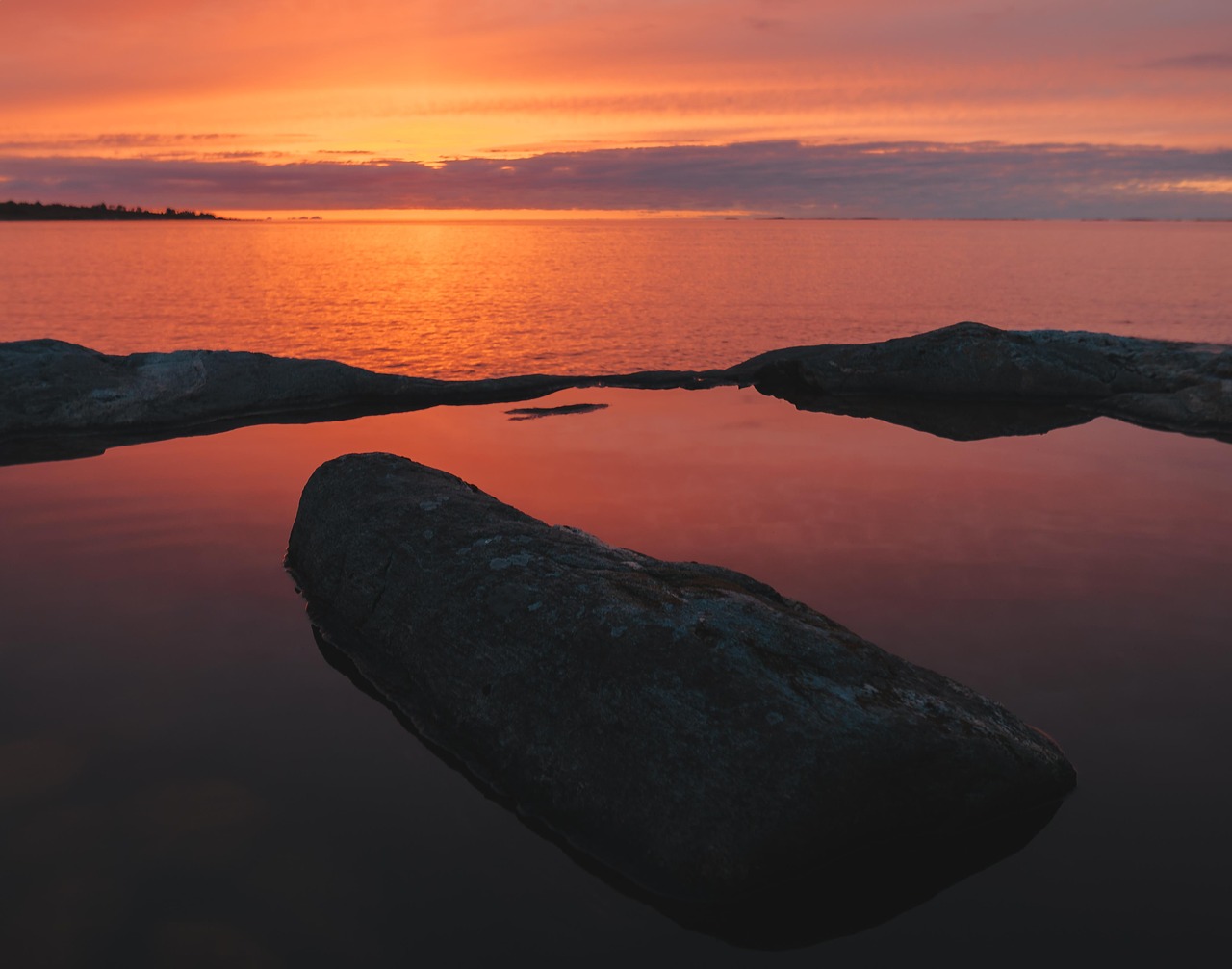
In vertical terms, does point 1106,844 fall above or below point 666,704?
below

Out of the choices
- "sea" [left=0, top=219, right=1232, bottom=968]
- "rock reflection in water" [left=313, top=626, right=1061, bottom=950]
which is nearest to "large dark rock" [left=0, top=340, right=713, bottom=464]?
"sea" [left=0, top=219, right=1232, bottom=968]

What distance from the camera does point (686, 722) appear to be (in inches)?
166

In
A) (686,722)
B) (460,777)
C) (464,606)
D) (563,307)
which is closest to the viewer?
(686,722)

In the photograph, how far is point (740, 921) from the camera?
3.73 meters

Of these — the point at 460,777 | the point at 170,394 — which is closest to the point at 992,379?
the point at 170,394

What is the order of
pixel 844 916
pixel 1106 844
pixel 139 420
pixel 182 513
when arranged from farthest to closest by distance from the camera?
1. pixel 139 420
2. pixel 182 513
3. pixel 1106 844
4. pixel 844 916

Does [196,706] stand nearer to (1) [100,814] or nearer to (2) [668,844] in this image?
(1) [100,814]

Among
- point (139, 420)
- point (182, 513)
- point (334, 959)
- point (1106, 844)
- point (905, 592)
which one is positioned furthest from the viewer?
point (139, 420)

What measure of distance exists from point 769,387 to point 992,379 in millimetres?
3776

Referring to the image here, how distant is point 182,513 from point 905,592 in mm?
6611

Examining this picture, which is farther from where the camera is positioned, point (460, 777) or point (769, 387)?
point (769, 387)

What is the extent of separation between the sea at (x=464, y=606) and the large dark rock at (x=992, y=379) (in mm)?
1165

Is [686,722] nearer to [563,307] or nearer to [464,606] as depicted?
[464,606]

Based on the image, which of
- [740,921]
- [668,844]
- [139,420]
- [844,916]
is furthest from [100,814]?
[139,420]
